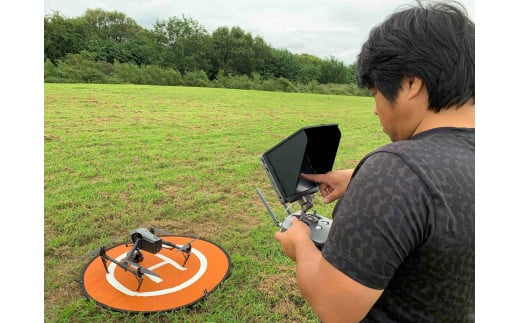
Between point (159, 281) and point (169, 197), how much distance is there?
88.3 inches

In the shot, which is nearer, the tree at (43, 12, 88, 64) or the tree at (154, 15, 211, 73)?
the tree at (43, 12, 88, 64)

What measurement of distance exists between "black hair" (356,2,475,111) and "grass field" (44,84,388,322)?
223 cm

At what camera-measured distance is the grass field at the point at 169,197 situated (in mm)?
2908

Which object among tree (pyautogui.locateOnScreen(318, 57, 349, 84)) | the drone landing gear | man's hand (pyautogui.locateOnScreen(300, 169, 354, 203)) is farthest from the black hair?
tree (pyautogui.locateOnScreen(318, 57, 349, 84))

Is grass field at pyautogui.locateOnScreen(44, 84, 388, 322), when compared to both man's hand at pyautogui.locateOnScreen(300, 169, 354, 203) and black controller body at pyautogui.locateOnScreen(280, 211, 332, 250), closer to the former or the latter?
man's hand at pyautogui.locateOnScreen(300, 169, 354, 203)

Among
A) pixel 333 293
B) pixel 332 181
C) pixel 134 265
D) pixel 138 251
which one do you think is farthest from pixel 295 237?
pixel 138 251

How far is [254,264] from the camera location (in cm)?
349

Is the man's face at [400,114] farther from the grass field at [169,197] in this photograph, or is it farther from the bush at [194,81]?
the bush at [194,81]

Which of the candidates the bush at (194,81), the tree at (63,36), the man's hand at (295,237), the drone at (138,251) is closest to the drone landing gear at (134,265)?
the drone at (138,251)

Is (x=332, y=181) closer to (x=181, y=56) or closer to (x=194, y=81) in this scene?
(x=194, y=81)

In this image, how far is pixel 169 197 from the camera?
17.0 ft

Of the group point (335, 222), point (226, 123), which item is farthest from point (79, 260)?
point (226, 123)

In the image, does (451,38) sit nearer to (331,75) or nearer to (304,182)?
(304,182)

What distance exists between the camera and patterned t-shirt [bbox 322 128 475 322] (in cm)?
89
